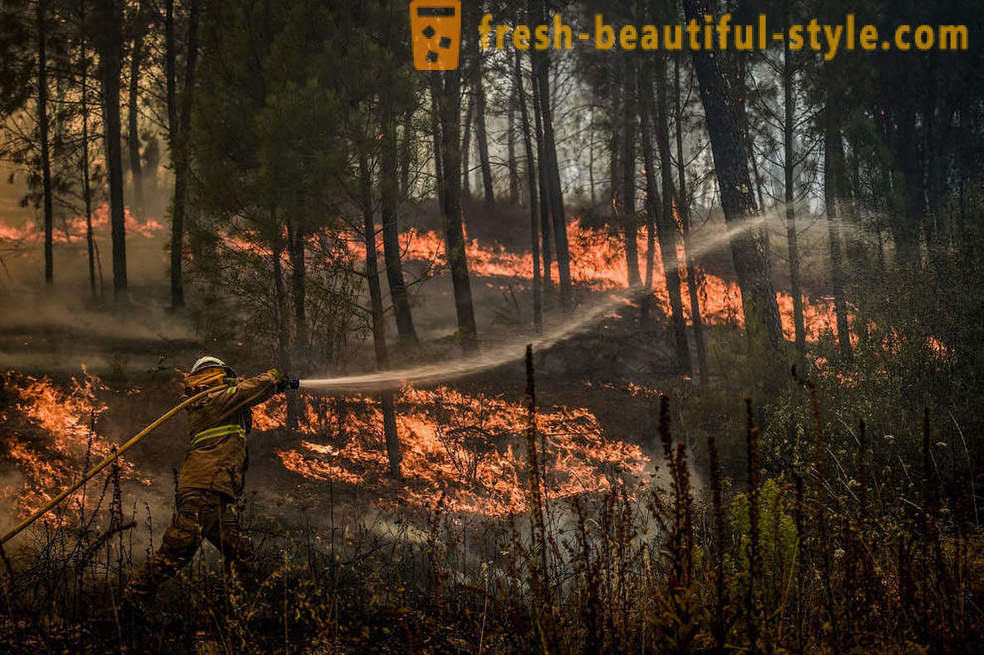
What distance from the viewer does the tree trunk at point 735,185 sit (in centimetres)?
1087

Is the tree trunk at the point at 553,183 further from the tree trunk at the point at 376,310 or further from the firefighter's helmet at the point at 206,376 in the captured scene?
the firefighter's helmet at the point at 206,376

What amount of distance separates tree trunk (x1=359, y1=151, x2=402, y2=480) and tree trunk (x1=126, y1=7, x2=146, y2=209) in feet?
34.4

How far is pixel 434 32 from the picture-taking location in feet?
39.0

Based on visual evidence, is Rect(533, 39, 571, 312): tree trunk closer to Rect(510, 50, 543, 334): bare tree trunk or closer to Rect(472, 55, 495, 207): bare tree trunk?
Rect(510, 50, 543, 334): bare tree trunk

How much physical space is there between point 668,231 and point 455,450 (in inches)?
317

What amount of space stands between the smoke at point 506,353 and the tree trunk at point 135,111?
10.7 metres

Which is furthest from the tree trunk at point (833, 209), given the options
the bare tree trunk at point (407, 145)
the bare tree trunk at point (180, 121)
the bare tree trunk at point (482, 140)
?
the bare tree trunk at point (180, 121)

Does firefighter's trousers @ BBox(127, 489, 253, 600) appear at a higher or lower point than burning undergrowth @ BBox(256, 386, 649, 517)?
higher

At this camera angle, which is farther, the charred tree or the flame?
the flame

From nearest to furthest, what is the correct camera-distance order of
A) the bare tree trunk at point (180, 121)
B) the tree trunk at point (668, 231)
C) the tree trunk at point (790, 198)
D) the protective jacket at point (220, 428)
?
the protective jacket at point (220, 428) < the bare tree trunk at point (180, 121) < the tree trunk at point (668, 231) < the tree trunk at point (790, 198)

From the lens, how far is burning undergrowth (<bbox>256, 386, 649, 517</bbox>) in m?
9.78

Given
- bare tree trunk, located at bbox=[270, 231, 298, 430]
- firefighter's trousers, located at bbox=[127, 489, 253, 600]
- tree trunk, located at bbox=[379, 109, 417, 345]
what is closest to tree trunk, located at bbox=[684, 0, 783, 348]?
tree trunk, located at bbox=[379, 109, 417, 345]

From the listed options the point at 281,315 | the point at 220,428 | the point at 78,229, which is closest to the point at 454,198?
the point at 281,315

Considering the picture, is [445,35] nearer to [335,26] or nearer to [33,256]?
[335,26]
